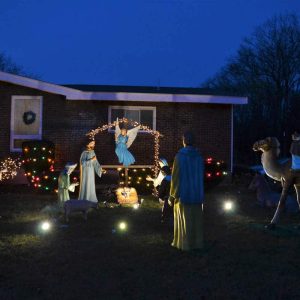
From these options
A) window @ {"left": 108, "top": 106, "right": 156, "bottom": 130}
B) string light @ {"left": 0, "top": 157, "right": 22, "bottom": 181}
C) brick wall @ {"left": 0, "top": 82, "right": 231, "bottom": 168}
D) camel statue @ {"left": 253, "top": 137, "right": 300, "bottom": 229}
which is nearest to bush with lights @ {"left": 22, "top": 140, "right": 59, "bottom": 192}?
string light @ {"left": 0, "top": 157, "right": 22, "bottom": 181}

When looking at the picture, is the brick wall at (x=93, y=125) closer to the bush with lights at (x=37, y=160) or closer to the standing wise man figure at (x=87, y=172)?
the bush with lights at (x=37, y=160)

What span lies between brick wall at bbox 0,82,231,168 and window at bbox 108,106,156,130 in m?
0.15

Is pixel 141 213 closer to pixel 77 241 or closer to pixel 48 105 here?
pixel 77 241

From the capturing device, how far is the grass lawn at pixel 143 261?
6.38 metres

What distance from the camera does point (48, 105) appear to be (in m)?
18.4

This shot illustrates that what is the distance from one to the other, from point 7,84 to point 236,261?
13081mm

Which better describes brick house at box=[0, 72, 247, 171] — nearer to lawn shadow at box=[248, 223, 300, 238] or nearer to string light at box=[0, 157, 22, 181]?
string light at box=[0, 157, 22, 181]

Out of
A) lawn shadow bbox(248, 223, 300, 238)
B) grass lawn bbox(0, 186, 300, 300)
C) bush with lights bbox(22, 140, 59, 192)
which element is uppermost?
bush with lights bbox(22, 140, 59, 192)

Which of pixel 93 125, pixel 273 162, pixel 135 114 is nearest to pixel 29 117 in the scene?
pixel 93 125

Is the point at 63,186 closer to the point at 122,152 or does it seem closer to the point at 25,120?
the point at 122,152

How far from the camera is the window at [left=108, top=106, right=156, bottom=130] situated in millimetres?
18547

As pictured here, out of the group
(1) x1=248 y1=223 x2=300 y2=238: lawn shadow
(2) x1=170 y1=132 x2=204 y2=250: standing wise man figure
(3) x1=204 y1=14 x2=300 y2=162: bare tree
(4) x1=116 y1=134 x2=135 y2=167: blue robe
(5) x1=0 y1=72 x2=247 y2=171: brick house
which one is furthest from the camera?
(3) x1=204 y1=14 x2=300 y2=162: bare tree

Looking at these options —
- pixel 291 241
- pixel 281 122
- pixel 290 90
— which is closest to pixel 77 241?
pixel 291 241

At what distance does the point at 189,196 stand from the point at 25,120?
11.3 m
